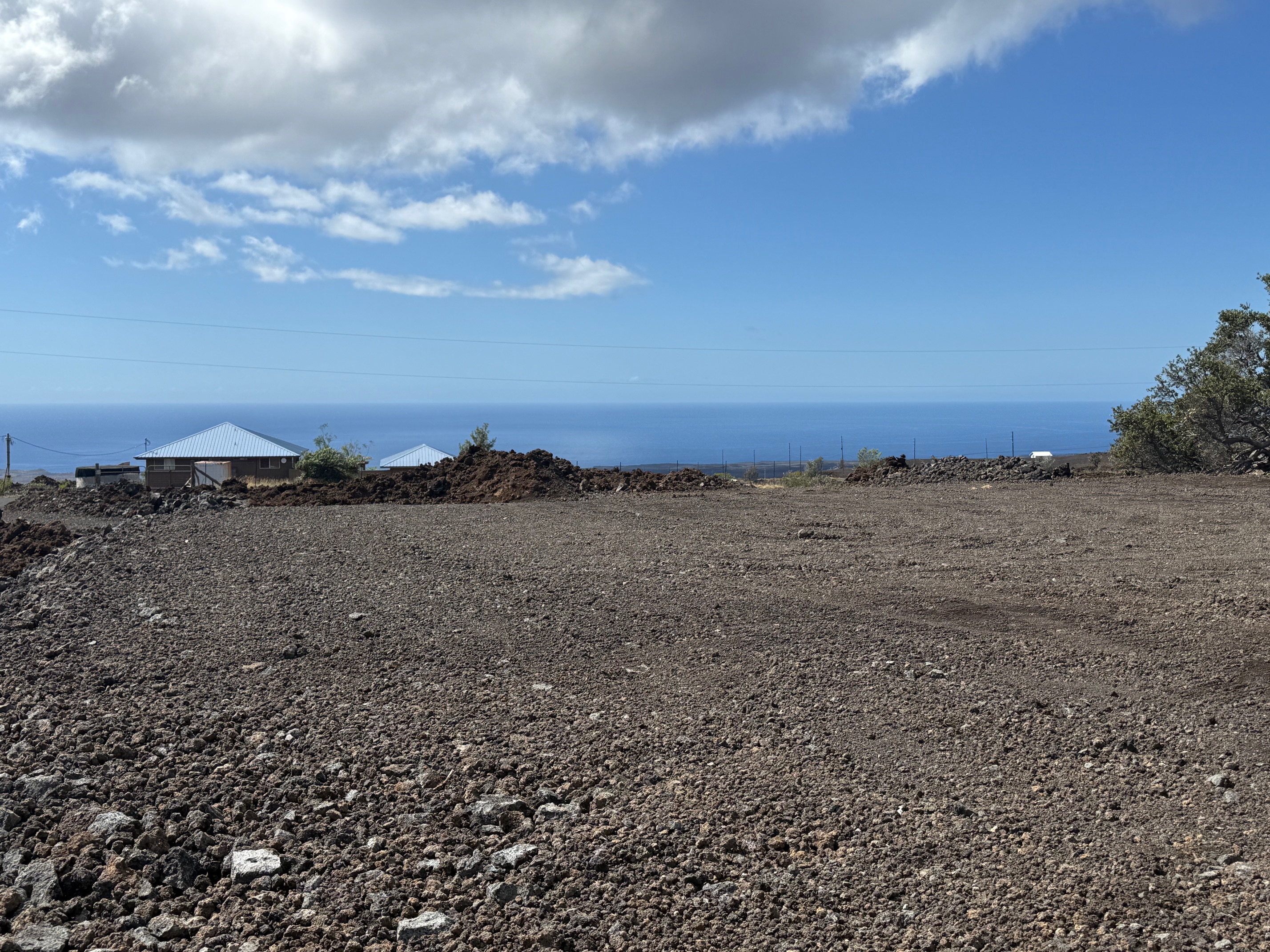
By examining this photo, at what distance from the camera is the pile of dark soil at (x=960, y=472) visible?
21734 millimetres

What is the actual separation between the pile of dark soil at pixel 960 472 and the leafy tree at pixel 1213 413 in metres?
4.23

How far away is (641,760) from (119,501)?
20.2 metres

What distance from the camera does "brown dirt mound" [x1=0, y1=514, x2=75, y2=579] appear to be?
1206 cm

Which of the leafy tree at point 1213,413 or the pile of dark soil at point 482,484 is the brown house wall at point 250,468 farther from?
the leafy tree at point 1213,413

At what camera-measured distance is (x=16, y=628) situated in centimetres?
772

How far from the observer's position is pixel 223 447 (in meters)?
51.8

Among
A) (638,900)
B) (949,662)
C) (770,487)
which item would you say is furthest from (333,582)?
(770,487)

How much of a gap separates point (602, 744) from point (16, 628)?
6.00 meters

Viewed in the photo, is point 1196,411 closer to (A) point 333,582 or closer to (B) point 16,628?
(A) point 333,582

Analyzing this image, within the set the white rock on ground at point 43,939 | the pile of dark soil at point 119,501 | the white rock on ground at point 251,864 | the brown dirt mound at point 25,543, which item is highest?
the pile of dark soil at point 119,501

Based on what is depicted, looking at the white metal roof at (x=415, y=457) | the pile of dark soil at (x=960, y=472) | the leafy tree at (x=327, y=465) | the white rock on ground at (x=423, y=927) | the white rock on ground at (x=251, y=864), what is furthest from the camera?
the white metal roof at (x=415, y=457)

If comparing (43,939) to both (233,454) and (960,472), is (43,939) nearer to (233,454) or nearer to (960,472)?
(960,472)

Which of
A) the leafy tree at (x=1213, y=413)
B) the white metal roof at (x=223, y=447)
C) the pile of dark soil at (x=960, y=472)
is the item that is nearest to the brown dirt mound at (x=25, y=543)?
the pile of dark soil at (x=960, y=472)

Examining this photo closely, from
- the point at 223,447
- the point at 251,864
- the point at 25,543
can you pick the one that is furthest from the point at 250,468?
the point at 251,864
